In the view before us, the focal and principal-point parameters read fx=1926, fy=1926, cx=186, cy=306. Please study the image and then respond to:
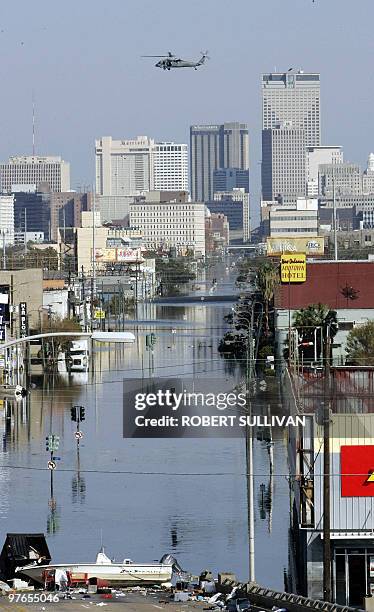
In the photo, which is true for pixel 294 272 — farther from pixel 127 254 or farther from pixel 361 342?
pixel 127 254

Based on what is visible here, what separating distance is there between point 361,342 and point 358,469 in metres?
34.7

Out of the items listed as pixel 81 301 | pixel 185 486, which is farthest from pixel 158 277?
pixel 185 486

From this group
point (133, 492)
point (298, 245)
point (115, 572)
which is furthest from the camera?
point (298, 245)

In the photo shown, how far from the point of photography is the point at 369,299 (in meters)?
68.7

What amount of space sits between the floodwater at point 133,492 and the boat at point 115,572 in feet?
8.01

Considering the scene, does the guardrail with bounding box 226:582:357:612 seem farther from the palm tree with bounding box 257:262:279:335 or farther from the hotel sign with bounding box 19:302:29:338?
the palm tree with bounding box 257:262:279:335

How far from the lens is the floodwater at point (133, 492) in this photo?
113ft

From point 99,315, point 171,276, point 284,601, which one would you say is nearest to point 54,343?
point 99,315

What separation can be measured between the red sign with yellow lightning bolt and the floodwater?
4390 millimetres

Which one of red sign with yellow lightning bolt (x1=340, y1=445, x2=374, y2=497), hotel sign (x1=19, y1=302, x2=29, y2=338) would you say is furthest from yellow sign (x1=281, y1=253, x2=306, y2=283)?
red sign with yellow lightning bolt (x1=340, y1=445, x2=374, y2=497)

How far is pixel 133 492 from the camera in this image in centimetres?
4200

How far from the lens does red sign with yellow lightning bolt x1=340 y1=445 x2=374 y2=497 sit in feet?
90.2

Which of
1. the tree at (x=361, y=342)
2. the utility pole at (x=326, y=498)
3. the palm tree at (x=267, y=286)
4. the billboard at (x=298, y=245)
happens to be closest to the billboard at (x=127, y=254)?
the billboard at (x=298, y=245)

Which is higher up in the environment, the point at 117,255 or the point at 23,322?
the point at 23,322
